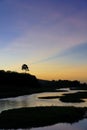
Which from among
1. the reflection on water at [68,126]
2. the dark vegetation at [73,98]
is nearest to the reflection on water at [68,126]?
the reflection on water at [68,126]

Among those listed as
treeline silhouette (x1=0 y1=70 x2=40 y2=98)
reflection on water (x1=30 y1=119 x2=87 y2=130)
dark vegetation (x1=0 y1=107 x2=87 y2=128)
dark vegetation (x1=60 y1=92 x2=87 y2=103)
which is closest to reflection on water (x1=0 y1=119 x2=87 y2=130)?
reflection on water (x1=30 y1=119 x2=87 y2=130)

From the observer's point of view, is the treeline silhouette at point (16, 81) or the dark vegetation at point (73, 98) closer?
the dark vegetation at point (73, 98)

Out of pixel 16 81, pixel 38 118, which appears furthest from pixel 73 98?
pixel 16 81

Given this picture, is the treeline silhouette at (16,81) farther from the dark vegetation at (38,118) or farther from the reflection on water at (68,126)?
the reflection on water at (68,126)

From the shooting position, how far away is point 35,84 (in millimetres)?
187750

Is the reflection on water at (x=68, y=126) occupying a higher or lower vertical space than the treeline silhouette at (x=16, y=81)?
lower

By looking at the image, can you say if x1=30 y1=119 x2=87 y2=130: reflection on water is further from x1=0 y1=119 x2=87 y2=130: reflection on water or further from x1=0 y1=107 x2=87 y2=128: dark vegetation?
x1=0 y1=107 x2=87 y2=128: dark vegetation

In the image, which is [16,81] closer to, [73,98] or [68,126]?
[73,98]

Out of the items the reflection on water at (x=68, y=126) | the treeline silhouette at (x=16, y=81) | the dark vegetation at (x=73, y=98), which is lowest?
the reflection on water at (x=68, y=126)

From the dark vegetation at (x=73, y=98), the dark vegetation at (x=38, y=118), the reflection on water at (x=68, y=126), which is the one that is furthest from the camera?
the dark vegetation at (x=73, y=98)

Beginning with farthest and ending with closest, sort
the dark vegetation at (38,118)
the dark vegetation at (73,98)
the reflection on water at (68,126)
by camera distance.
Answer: the dark vegetation at (73,98) → the dark vegetation at (38,118) → the reflection on water at (68,126)

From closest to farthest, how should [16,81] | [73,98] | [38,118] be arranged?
[38,118]
[73,98]
[16,81]

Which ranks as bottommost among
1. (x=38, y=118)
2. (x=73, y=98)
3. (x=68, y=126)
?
(x=68, y=126)

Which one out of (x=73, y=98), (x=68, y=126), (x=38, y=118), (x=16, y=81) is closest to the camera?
(x=68, y=126)
